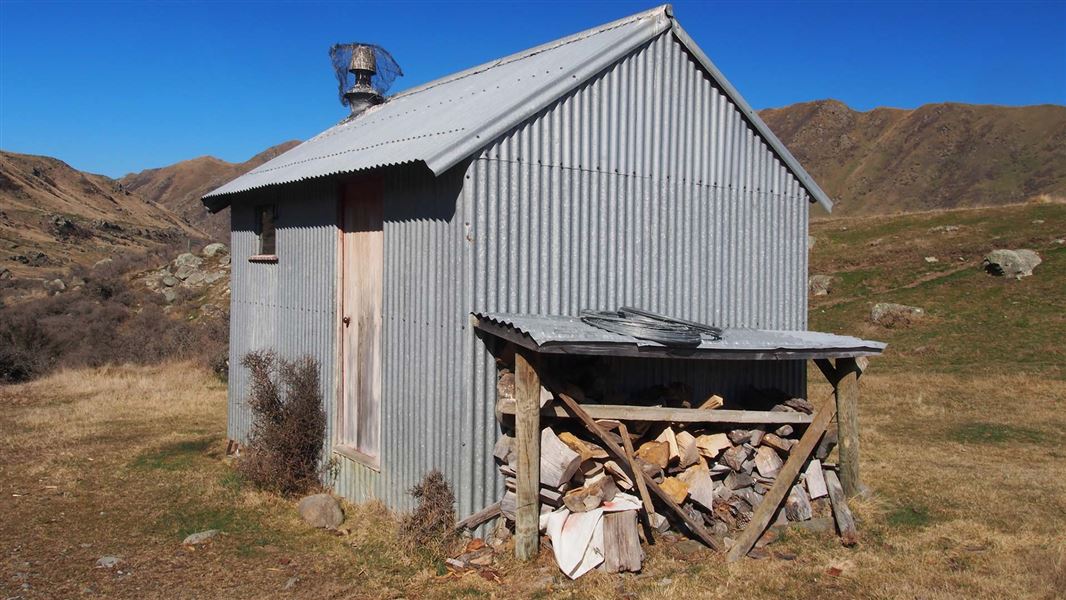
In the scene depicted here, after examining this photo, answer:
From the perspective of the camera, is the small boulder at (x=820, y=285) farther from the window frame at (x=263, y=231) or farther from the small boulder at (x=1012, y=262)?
the window frame at (x=263, y=231)

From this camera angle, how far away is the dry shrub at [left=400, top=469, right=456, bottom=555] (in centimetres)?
805

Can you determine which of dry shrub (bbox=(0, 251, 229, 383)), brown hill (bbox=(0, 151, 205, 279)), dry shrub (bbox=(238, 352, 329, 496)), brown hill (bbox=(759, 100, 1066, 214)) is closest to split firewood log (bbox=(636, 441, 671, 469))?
dry shrub (bbox=(238, 352, 329, 496))

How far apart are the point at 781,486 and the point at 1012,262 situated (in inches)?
829

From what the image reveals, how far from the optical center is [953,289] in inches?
1015

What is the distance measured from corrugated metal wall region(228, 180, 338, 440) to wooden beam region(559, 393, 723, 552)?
13.3ft

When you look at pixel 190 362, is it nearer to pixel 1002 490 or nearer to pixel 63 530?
pixel 63 530

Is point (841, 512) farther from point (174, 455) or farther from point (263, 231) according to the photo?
point (174, 455)

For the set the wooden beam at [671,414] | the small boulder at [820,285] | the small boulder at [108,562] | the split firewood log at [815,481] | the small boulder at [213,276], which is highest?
the small boulder at [213,276]

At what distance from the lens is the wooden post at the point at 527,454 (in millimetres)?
7508

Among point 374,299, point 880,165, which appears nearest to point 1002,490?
point 374,299

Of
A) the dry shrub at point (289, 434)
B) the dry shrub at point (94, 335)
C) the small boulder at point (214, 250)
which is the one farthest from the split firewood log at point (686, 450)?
the small boulder at point (214, 250)

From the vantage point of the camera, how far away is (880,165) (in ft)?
356

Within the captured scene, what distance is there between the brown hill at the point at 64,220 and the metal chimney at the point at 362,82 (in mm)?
24971

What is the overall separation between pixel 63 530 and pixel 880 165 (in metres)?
112
